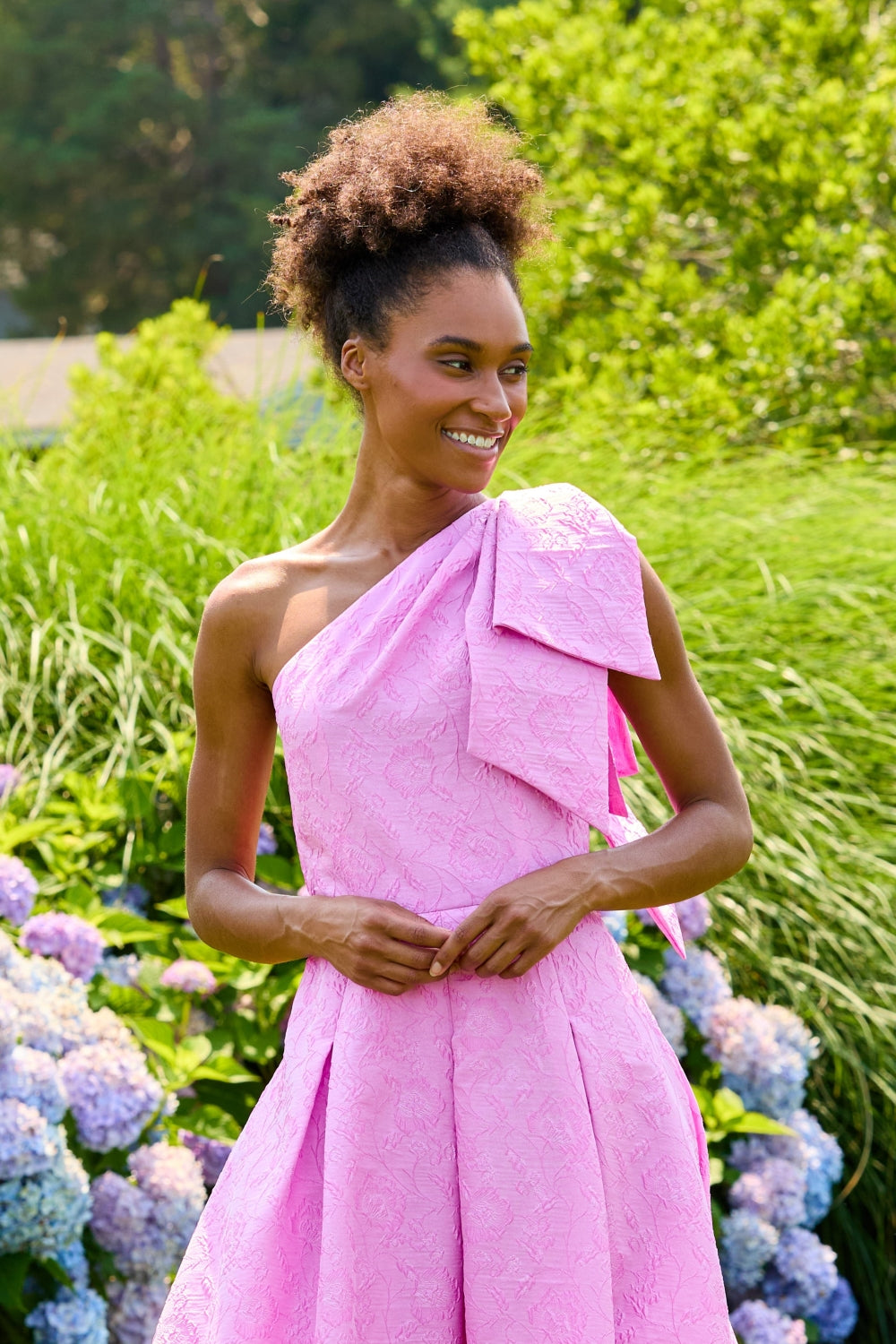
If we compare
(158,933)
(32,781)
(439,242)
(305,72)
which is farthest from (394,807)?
(305,72)

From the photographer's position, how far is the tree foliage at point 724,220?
6.41m

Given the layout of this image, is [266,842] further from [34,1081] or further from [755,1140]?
[755,1140]

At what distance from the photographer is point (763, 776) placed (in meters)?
3.78

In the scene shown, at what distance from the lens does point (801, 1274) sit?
3.10m

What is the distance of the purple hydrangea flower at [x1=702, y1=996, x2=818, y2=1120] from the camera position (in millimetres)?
3156

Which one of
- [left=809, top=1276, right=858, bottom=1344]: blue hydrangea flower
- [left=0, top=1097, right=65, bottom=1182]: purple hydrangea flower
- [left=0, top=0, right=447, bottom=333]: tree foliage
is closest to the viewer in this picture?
[left=0, top=1097, right=65, bottom=1182]: purple hydrangea flower

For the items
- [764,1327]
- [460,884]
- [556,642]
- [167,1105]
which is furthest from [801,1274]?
[556,642]

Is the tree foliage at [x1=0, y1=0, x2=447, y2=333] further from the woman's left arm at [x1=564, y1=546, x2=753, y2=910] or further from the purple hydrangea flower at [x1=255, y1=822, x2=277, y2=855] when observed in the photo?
the woman's left arm at [x1=564, y1=546, x2=753, y2=910]

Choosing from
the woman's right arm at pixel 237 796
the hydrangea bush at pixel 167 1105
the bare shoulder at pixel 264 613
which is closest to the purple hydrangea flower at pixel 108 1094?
the hydrangea bush at pixel 167 1105

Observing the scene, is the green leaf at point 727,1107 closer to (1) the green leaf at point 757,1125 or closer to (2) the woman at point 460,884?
(1) the green leaf at point 757,1125

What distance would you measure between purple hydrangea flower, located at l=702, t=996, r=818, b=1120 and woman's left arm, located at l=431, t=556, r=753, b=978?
62.2 inches

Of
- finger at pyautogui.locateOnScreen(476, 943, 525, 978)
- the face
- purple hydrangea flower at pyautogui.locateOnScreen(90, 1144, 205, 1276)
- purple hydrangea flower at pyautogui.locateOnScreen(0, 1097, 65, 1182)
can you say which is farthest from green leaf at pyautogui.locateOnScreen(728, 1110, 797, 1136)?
the face

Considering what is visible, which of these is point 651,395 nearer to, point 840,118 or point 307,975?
point 840,118

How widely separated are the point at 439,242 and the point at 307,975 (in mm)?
890
